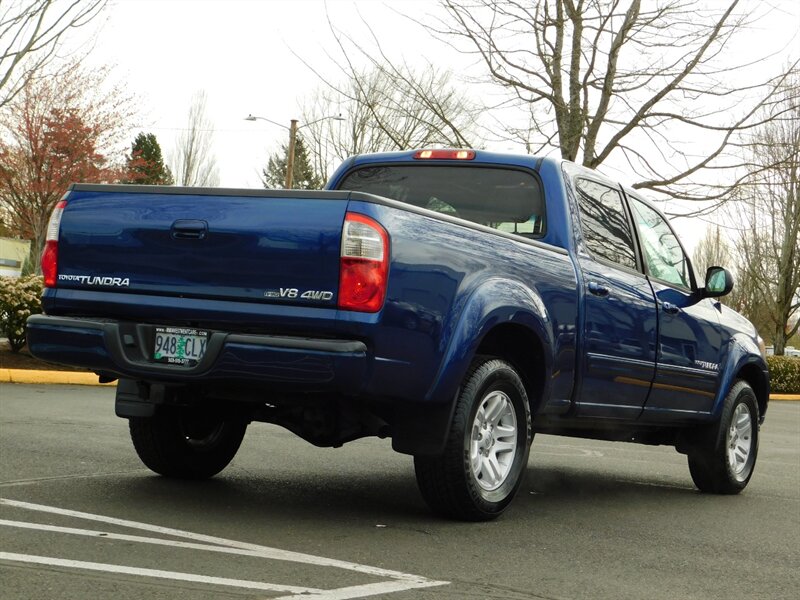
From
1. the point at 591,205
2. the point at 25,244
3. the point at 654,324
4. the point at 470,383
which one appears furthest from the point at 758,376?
the point at 25,244

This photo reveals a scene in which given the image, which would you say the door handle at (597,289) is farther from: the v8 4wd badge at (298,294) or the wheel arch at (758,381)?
the wheel arch at (758,381)

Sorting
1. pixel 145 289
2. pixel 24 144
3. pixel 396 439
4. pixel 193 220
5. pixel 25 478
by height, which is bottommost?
pixel 25 478

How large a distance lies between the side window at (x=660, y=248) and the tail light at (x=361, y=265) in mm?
2980

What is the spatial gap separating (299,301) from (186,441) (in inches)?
76.5

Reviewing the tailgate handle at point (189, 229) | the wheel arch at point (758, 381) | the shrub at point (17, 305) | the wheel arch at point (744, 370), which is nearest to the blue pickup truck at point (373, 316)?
the tailgate handle at point (189, 229)

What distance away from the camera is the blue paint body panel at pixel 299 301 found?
4832 mm

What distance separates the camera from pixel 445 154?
6.89 meters

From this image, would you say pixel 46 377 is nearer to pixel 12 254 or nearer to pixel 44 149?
pixel 44 149

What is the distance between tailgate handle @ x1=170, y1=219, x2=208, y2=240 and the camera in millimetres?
5090

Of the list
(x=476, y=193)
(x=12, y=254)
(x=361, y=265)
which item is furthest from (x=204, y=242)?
(x=12, y=254)

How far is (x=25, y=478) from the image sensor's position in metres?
6.13

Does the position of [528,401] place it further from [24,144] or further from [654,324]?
[24,144]

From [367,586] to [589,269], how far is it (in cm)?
292

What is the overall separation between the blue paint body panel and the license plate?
1.6 inches
